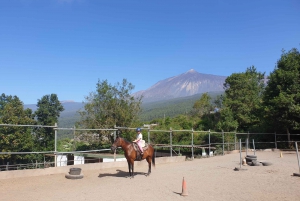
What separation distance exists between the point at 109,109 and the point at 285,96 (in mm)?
22321

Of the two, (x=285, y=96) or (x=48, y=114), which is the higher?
(x=285, y=96)

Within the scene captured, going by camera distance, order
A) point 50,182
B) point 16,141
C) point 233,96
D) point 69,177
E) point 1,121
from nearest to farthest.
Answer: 1. point 50,182
2. point 69,177
3. point 16,141
4. point 1,121
5. point 233,96

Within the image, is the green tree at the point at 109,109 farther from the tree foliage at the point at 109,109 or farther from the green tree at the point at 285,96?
the green tree at the point at 285,96

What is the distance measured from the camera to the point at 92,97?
3659 cm

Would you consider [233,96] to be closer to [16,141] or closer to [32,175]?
[16,141]

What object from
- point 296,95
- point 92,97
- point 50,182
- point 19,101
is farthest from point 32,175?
point 19,101

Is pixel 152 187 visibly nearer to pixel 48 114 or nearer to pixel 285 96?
pixel 285 96

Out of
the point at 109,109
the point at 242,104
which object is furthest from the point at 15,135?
the point at 242,104

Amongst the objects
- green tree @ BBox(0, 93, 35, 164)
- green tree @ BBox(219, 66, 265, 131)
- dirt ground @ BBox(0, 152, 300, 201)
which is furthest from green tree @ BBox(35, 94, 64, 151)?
dirt ground @ BBox(0, 152, 300, 201)

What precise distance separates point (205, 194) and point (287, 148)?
2254cm

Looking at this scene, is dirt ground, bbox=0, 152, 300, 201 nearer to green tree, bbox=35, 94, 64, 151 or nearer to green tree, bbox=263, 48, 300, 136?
green tree, bbox=263, 48, 300, 136

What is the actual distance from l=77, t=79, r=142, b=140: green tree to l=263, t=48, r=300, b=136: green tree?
1772 centimetres

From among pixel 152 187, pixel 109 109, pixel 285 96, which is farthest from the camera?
pixel 109 109

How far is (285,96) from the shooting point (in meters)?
24.9
